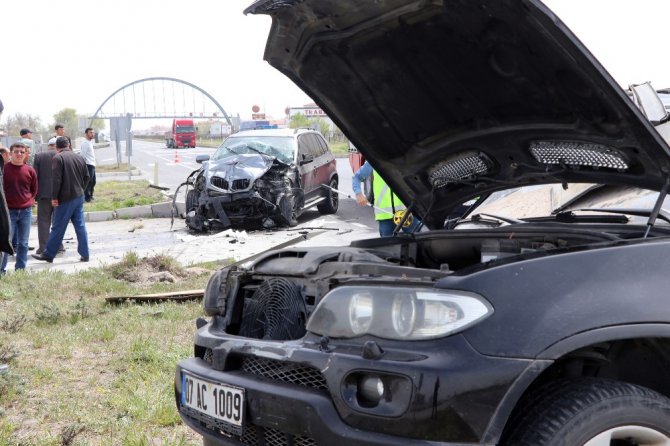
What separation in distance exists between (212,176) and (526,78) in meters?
10.3

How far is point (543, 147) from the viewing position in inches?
135

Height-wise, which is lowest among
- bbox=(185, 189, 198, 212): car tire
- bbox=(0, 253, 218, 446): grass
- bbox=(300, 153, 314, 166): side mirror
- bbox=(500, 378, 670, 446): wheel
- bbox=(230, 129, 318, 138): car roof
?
bbox=(0, 253, 218, 446): grass

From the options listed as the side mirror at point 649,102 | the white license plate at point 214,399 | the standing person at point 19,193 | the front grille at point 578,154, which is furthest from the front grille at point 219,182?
the white license plate at point 214,399

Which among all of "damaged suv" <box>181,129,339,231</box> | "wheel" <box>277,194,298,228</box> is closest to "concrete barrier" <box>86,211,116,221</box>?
"damaged suv" <box>181,129,339,231</box>

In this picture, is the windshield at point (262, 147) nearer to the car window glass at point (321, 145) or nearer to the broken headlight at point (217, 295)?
the car window glass at point (321, 145)

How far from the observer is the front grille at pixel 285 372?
7.95 ft

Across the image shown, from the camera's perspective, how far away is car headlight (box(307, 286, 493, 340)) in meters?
2.22

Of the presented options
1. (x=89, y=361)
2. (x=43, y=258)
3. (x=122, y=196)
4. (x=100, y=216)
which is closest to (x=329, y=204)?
(x=100, y=216)

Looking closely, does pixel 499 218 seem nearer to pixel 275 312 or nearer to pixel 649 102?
pixel 649 102

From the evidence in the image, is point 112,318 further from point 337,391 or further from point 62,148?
point 62,148

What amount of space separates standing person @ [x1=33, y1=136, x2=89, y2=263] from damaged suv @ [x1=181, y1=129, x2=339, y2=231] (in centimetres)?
289

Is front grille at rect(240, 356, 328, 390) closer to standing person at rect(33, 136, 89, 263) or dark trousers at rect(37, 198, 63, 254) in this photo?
standing person at rect(33, 136, 89, 263)

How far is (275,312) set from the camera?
9.55 ft

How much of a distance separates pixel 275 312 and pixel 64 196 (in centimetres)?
790
